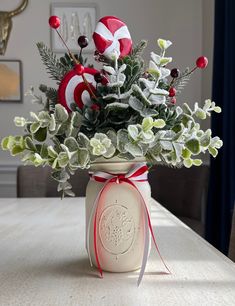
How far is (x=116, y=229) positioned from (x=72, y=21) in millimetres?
2481

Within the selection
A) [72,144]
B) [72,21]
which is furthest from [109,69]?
[72,21]

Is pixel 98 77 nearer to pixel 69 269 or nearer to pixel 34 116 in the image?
pixel 34 116

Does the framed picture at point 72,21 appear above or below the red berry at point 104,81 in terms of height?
above

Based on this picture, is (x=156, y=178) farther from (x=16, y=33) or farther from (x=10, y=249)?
(x=10, y=249)

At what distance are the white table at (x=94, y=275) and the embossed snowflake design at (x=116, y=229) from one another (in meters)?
0.05

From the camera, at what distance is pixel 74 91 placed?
656 millimetres

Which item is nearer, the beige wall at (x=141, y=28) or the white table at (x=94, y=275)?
the white table at (x=94, y=275)

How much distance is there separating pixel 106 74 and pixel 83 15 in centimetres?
242

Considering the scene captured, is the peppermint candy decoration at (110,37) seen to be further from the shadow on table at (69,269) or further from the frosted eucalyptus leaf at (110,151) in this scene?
the shadow on table at (69,269)

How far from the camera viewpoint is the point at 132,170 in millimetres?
674

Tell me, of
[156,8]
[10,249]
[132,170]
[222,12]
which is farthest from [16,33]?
[132,170]

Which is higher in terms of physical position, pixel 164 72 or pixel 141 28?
pixel 141 28

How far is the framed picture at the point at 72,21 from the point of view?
2.90m

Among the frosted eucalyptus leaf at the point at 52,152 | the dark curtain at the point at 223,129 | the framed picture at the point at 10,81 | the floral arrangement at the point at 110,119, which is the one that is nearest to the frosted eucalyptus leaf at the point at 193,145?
the floral arrangement at the point at 110,119
